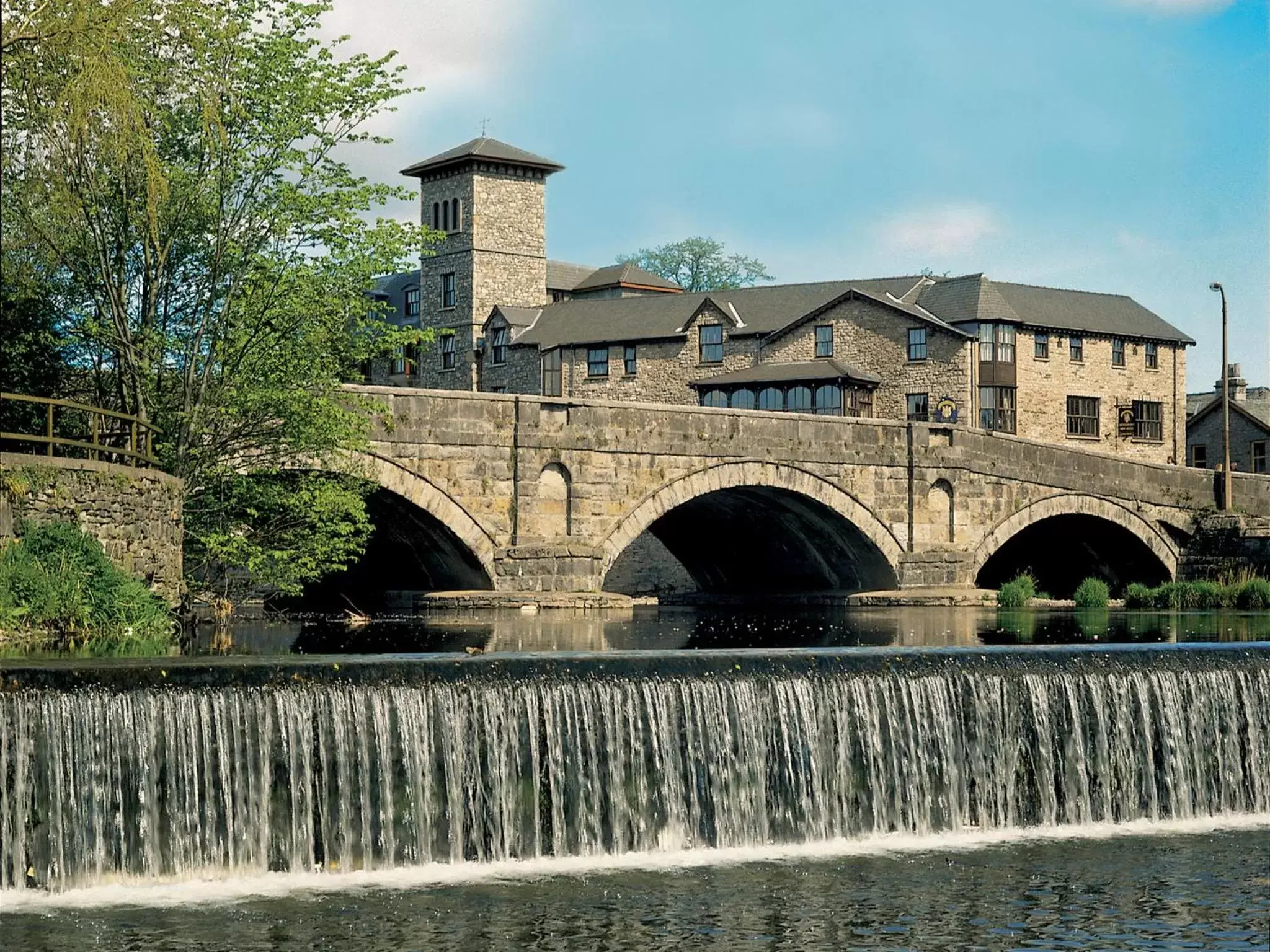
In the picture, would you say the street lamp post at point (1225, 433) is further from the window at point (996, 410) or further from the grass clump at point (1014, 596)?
the window at point (996, 410)

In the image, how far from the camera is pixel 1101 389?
74.3 m

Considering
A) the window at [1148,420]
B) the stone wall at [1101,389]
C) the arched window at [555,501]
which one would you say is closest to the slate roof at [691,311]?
the stone wall at [1101,389]

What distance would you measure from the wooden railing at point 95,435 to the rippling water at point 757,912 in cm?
1020

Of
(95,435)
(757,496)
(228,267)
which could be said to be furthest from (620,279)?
(95,435)

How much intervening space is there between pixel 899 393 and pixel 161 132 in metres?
46.0

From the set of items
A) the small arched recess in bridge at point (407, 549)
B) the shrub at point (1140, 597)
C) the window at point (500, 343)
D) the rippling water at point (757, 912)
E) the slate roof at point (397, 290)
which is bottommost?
the rippling water at point (757, 912)

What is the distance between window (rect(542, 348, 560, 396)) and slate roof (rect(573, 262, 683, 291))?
42.6 ft

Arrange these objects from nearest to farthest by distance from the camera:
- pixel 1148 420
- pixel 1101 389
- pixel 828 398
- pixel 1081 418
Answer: pixel 828 398 → pixel 1081 418 → pixel 1101 389 → pixel 1148 420

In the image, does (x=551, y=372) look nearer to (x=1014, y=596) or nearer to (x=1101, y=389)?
(x=1101, y=389)

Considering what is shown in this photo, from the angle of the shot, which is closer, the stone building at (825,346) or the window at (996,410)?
the window at (996,410)

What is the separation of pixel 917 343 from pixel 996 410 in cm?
417

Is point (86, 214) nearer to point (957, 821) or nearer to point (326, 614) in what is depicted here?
point (326, 614)

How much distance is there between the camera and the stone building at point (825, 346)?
71000 millimetres

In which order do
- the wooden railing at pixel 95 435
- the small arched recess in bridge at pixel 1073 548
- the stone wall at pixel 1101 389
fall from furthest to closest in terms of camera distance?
the stone wall at pixel 1101 389 < the small arched recess in bridge at pixel 1073 548 < the wooden railing at pixel 95 435
